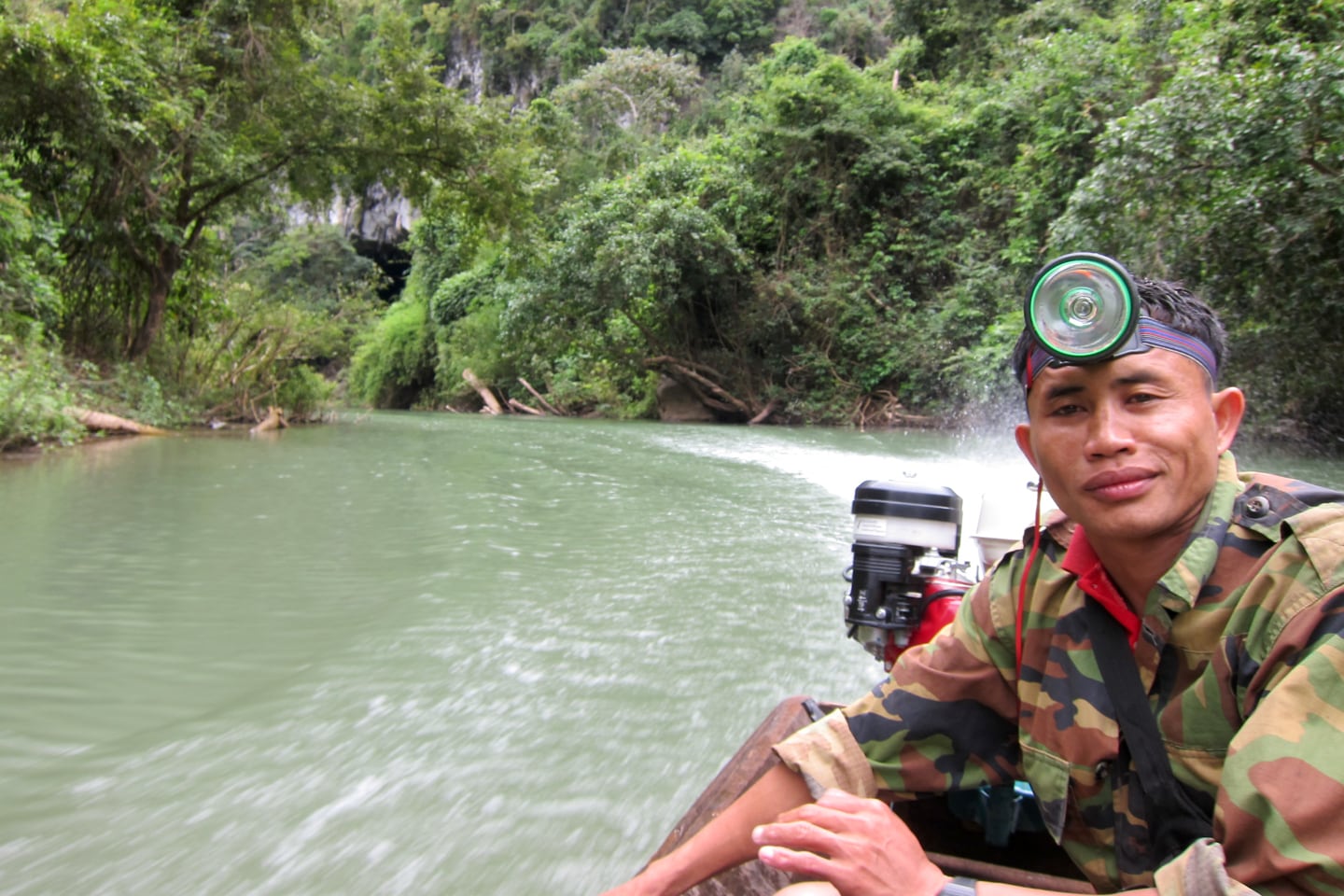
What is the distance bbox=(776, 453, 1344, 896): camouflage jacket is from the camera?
847mm

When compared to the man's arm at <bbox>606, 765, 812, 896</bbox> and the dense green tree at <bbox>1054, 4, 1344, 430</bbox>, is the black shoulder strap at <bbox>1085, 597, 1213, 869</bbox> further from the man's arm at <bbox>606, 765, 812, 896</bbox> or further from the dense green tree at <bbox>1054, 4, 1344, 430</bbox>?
the dense green tree at <bbox>1054, 4, 1344, 430</bbox>

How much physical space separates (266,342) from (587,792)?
12165 mm

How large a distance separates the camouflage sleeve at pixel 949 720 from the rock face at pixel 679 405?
17.9m

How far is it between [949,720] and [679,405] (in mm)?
18508

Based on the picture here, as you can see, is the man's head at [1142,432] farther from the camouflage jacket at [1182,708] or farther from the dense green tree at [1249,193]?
the dense green tree at [1249,193]

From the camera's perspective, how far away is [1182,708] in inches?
42.8

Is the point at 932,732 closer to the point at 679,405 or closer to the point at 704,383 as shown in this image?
the point at 704,383

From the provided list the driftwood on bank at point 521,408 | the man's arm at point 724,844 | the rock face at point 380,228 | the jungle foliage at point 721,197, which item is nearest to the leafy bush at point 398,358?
the jungle foliage at point 721,197

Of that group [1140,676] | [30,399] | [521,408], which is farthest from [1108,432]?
[521,408]

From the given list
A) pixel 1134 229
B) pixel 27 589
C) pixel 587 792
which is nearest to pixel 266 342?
pixel 27 589

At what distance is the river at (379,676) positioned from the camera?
1.98m

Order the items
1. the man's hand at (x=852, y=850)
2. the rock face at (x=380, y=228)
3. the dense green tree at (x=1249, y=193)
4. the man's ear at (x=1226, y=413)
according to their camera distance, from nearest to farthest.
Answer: the man's hand at (x=852, y=850) → the man's ear at (x=1226, y=413) → the dense green tree at (x=1249, y=193) → the rock face at (x=380, y=228)

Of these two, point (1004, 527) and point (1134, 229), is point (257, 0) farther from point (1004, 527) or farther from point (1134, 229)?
point (1004, 527)

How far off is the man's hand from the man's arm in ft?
0.64
